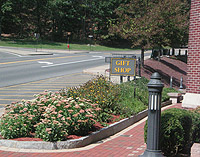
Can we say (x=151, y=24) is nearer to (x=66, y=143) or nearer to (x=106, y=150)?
(x=106, y=150)

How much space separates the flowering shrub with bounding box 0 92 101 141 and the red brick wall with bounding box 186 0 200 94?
3695 mm

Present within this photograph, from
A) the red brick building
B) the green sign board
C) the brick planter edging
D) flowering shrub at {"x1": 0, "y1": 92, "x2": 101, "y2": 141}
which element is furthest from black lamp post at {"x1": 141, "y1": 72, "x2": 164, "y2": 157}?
the green sign board

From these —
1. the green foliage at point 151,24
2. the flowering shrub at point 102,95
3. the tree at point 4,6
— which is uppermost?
the tree at point 4,6

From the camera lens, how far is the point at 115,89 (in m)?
10.5

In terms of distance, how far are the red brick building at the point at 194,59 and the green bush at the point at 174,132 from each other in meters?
3.33

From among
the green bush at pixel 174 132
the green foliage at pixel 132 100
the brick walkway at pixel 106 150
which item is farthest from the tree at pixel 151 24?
the green bush at pixel 174 132

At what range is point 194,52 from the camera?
934 centimetres

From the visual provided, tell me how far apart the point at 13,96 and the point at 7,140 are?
7.31 metres

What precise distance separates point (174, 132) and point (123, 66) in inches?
245

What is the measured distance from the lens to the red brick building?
30.3 feet

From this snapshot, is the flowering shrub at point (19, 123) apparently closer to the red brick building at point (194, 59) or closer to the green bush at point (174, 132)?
the green bush at point (174, 132)

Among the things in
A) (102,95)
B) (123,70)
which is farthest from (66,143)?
(123,70)

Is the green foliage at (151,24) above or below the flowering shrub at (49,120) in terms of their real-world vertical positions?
above

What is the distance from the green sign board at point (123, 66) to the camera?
1153 centimetres
